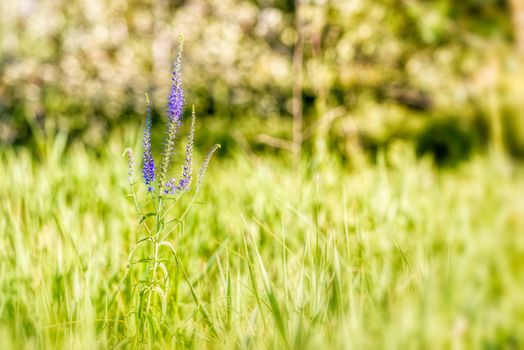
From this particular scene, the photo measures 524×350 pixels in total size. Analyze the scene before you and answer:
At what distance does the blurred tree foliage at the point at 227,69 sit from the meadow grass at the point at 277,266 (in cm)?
131

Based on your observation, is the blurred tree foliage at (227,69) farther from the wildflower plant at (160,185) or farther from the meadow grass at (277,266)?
the wildflower plant at (160,185)

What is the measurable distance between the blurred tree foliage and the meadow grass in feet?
4.28

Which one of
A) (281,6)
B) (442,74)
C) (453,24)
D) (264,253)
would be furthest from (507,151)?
(264,253)

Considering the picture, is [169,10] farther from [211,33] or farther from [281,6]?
[281,6]

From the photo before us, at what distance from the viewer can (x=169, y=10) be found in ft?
16.1

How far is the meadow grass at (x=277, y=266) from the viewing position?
4.19 ft

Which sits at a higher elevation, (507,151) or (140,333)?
(507,151)

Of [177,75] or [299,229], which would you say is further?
[299,229]

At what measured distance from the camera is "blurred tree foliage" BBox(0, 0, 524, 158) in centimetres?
447

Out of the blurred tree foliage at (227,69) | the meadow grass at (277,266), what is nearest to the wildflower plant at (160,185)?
the meadow grass at (277,266)

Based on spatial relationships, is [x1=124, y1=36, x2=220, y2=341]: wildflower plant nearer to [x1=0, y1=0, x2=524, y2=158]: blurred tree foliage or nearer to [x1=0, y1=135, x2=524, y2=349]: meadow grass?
[x1=0, y1=135, x2=524, y2=349]: meadow grass

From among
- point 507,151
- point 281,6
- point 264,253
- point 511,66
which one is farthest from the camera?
point 507,151

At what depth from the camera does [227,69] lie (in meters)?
4.83

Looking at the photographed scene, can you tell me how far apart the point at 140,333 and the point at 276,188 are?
1.29 meters
